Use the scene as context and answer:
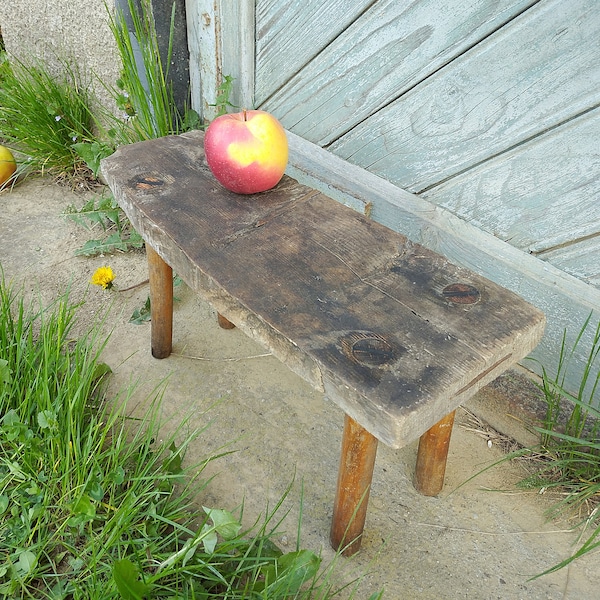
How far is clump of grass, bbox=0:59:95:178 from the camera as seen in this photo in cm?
303

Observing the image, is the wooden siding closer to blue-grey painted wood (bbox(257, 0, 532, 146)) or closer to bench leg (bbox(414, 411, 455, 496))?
→ blue-grey painted wood (bbox(257, 0, 532, 146))

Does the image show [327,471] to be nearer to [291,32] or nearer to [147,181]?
[147,181]

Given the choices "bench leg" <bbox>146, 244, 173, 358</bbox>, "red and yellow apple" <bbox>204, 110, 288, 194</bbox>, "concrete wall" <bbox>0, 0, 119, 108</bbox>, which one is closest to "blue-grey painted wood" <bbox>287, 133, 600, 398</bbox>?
"red and yellow apple" <bbox>204, 110, 288, 194</bbox>

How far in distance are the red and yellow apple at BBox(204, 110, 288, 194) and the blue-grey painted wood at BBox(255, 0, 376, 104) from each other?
0.58 m

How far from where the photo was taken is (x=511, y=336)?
4.30ft

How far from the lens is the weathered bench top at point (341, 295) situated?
1.23m

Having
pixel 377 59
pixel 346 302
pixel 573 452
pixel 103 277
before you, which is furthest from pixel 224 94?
pixel 573 452

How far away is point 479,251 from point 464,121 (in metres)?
0.37

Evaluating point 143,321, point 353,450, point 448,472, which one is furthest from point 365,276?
point 143,321

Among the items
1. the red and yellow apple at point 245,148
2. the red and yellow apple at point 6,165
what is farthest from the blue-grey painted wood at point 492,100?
the red and yellow apple at point 6,165

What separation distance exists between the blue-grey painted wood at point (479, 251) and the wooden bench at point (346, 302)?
16.0 inches

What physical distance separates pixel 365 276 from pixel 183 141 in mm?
836

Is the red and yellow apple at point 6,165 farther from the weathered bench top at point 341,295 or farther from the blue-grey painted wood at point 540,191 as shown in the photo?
the blue-grey painted wood at point 540,191

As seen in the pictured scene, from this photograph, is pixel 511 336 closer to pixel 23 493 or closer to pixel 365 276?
pixel 365 276
